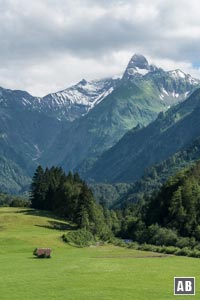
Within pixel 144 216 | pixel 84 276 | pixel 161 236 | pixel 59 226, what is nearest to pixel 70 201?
pixel 59 226

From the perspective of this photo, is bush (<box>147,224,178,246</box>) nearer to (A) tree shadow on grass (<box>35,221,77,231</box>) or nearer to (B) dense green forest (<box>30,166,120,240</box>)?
(B) dense green forest (<box>30,166,120,240</box>)

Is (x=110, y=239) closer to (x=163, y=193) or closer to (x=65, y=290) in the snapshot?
(x=163, y=193)

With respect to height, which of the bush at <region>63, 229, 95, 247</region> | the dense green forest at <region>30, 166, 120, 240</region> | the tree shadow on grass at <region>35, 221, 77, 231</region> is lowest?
the bush at <region>63, 229, 95, 247</region>

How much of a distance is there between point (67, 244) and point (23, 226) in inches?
1012

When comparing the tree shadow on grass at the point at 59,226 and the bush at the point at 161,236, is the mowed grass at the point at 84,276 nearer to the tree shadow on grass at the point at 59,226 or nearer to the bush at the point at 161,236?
Answer: the bush at the point at 161,236

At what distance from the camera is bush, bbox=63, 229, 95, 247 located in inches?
4483

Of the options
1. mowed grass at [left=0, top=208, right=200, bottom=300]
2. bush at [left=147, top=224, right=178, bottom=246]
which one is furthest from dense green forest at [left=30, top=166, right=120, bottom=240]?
mowed grass at [left=0, top=208, right=200, bottom=300]

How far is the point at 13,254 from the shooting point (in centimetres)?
9106

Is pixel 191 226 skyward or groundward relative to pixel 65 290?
skyward

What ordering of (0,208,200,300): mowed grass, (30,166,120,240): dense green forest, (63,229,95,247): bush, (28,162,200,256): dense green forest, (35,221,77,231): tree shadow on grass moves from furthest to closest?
(30,166,120,240): dense green forest → (35,221,77,231): tree shadow on grass → (28,162,200,256): dense green forest → (63,229,95,247): bush → (0,208,200,300): mowed grass

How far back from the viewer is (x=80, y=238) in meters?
118

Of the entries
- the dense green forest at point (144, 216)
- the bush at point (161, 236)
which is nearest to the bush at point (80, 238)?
the dense green forest at point (144, 216)

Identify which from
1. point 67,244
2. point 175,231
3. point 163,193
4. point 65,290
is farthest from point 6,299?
point 163,193

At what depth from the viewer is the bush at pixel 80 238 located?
114 m
